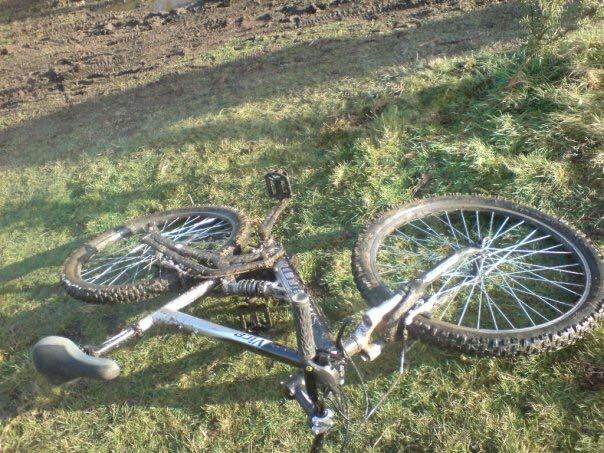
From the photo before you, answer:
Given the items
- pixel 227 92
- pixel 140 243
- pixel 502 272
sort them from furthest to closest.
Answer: pixel 227 92
pixel 140 243
pixel 502 272

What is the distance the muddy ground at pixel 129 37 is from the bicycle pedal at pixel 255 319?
188 inches

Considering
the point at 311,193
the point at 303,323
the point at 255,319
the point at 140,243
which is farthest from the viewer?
the point at 311,193

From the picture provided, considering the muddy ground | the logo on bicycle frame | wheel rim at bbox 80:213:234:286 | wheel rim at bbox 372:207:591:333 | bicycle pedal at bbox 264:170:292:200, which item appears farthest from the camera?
the muddy ground

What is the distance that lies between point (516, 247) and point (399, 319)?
105 cm

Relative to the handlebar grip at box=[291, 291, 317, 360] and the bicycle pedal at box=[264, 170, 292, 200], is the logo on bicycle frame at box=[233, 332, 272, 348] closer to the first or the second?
the handlebar grip at box=[291, 291, 317, 360]

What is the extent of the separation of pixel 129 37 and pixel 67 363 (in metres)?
8.61

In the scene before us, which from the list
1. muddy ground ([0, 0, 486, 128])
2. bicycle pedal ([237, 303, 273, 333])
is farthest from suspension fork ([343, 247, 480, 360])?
muddy ground ([0, 0, 486, 128])

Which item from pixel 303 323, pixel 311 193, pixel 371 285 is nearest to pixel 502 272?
pixel 371 285

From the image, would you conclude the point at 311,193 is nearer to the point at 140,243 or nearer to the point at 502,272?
the point at 140,243

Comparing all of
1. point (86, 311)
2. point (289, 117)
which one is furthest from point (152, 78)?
point (86, 311)

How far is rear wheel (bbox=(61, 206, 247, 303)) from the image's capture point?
3646 millimetres

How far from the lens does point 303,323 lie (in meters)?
2.04

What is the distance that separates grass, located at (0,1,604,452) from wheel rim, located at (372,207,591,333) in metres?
0.31

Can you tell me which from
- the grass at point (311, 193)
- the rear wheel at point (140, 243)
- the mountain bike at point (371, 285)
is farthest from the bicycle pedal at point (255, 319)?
the rear wheel at point (140, 243)
